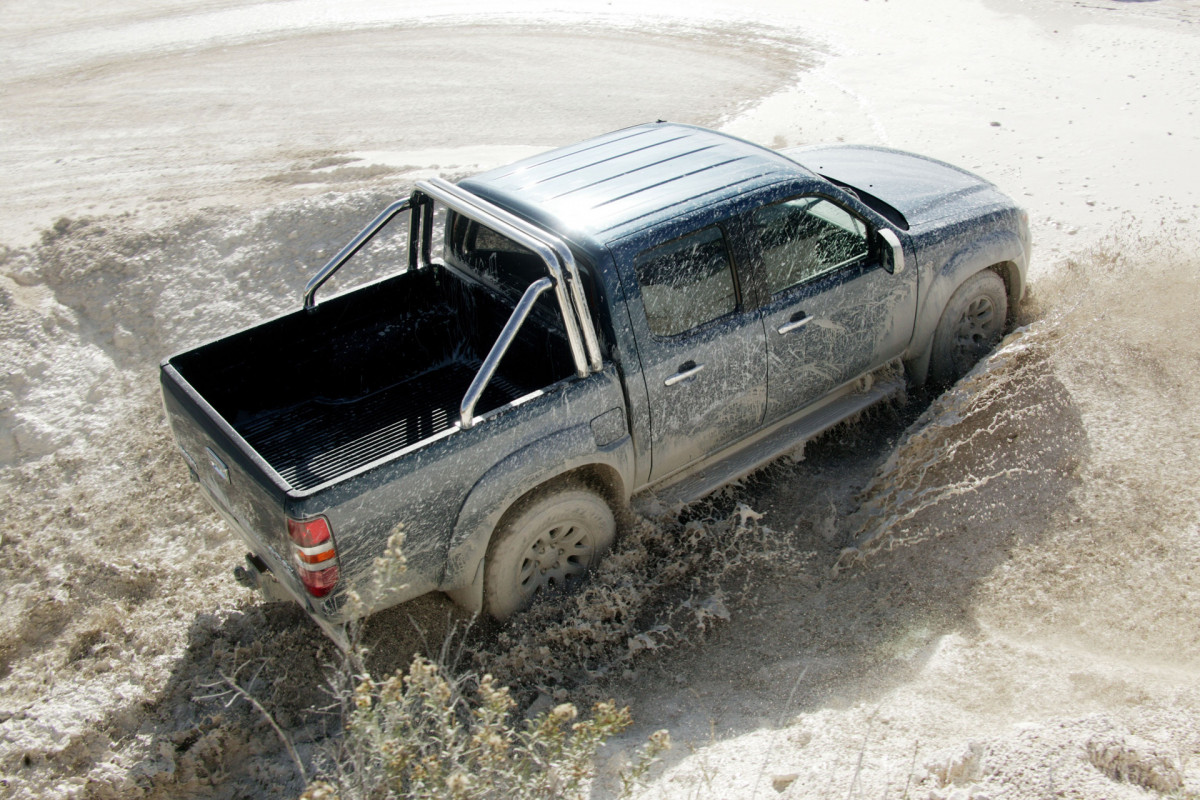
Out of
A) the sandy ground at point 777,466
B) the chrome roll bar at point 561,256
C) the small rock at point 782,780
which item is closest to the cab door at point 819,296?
the sandy ground at point 777,466

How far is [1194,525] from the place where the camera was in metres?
4.19

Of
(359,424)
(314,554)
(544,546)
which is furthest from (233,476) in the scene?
(544,546)

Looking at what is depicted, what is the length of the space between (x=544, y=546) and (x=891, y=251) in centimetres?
229

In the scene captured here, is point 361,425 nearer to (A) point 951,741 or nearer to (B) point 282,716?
(B) point 282,716

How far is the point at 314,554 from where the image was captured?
3.29m

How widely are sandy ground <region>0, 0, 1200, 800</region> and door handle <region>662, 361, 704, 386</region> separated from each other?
1107mm

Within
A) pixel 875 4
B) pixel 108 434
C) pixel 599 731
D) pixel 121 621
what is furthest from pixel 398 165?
pixel 875 4

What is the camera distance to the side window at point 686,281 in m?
3.96

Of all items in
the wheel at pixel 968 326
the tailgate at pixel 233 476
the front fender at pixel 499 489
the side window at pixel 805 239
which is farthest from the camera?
the wheel at pixel 968 326

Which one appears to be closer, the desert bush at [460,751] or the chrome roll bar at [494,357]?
the desert bush at [460,751]

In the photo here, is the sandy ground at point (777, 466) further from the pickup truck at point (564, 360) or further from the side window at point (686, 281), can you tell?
the side window at point (686, 281)

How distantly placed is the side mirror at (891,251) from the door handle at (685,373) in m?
1.23

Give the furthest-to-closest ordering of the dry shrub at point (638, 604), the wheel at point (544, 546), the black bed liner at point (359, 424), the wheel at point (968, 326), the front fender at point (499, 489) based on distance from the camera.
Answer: the wheel at point (968, 326) → the black bed liner at point (359, 424) → the dry shrub at point (638, 604) → the wheel at point (544, 546) → the front fender at point (499, 489)

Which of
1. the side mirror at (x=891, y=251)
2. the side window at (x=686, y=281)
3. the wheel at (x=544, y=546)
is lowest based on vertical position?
the wheel at (x=544, y=546)
